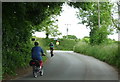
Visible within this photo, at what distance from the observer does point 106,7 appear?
167 ft

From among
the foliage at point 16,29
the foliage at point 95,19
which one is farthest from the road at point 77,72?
the foliage at point 95,19

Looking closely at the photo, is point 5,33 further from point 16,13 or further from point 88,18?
point 88,18

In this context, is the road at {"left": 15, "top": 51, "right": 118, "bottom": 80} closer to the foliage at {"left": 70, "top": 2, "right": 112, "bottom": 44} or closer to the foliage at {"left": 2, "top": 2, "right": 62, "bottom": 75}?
the foliage at {"left": 2, "top": 2, "right": 62, "bottom": 75}

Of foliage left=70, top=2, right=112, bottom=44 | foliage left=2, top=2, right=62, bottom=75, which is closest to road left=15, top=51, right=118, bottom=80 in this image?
foliage left=2, top=2, right=62, bottom=75

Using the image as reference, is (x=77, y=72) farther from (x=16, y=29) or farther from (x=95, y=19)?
(x=95, y=19)

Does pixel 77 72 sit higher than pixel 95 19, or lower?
lower

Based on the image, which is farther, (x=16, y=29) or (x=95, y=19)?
(x=95, y=19)

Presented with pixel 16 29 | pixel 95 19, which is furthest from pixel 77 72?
pixel 95 19

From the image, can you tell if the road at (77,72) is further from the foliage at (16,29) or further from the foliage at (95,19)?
the foliage at (95,19)

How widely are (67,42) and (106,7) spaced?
24.5 metres

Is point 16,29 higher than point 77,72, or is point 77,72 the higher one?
point 16,29

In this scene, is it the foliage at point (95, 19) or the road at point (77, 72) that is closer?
the road at point (77, 72)

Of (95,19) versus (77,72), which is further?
(95,19)

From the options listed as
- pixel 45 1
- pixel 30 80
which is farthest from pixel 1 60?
pixel 45 1
